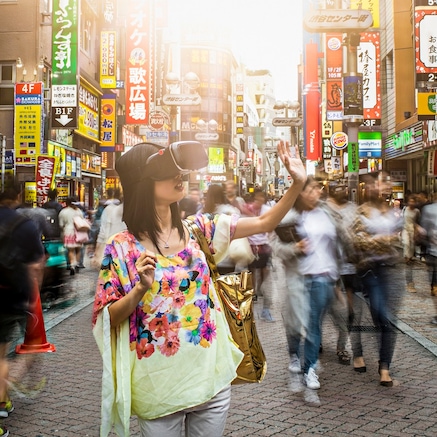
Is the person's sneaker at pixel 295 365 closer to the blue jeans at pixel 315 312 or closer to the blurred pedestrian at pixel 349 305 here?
the blue jeans at pixel 315 312

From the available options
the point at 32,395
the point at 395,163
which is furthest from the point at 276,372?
the point at 395,163

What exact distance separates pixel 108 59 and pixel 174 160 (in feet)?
93.6

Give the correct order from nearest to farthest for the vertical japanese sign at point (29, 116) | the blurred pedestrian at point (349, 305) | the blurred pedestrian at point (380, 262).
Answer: the blurred pedestrian at point (380, 262) → the blurred pedestrian at point (349, 305) → the vertical japanese sign at point (29, 116)

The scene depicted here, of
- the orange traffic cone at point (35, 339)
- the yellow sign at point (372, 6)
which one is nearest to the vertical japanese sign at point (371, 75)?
the yellow sign at point (372, 6)

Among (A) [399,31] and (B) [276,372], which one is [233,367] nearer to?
(B) [276,372]

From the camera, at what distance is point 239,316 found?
2.81 meters

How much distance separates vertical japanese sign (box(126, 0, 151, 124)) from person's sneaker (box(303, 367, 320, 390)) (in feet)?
81.5

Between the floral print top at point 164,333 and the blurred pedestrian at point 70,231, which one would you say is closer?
the floral print top at point 164,333

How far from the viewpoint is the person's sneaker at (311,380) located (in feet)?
18.7

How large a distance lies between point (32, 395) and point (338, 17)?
363 inches

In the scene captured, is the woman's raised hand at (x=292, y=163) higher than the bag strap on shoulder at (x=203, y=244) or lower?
higher

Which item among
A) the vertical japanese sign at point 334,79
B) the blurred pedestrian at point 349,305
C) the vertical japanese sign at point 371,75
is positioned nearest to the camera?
the blurred pedestrian at point 349,305

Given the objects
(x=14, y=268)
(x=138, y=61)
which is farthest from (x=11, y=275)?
(x=138, y=61)

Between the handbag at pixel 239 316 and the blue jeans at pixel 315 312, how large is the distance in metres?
3.05
